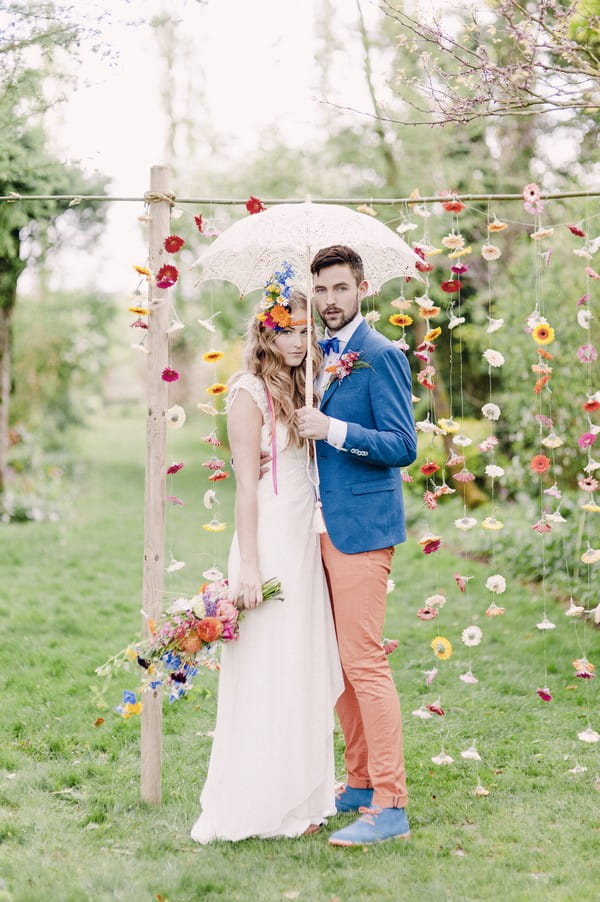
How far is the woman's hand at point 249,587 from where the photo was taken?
3348mm

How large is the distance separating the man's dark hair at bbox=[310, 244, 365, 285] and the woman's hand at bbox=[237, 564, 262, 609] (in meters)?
1.06

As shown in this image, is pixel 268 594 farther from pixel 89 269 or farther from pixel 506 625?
pixel 89 269

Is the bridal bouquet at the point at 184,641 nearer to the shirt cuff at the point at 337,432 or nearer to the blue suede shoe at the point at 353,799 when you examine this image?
the shirt cuff at the point at 337,432

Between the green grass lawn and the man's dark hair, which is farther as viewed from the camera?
the man's dark hair

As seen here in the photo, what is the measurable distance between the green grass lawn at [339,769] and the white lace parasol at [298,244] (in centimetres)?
197

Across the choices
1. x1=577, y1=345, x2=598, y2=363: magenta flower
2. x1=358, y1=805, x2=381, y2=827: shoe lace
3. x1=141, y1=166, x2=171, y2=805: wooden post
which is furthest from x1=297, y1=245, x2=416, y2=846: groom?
x1=577, y1=345, x2=598, y2=363: magenta flower

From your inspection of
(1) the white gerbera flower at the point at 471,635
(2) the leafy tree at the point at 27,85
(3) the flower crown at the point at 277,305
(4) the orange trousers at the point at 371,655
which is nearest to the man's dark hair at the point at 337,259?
(3) the flower crown at the point at 277,305

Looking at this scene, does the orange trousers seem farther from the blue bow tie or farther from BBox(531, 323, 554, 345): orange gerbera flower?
BBox(531, 323, 554, 345): orange gerbera flower

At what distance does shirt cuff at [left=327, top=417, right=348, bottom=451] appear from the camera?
3242 mm

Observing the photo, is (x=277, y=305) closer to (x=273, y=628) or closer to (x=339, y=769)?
(x=273, y=628)

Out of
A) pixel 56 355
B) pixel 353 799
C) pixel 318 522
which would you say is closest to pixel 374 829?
pixel 353 799

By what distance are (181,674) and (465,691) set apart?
2406mm

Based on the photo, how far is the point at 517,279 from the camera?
338 inches

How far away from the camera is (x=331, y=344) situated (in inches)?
136
